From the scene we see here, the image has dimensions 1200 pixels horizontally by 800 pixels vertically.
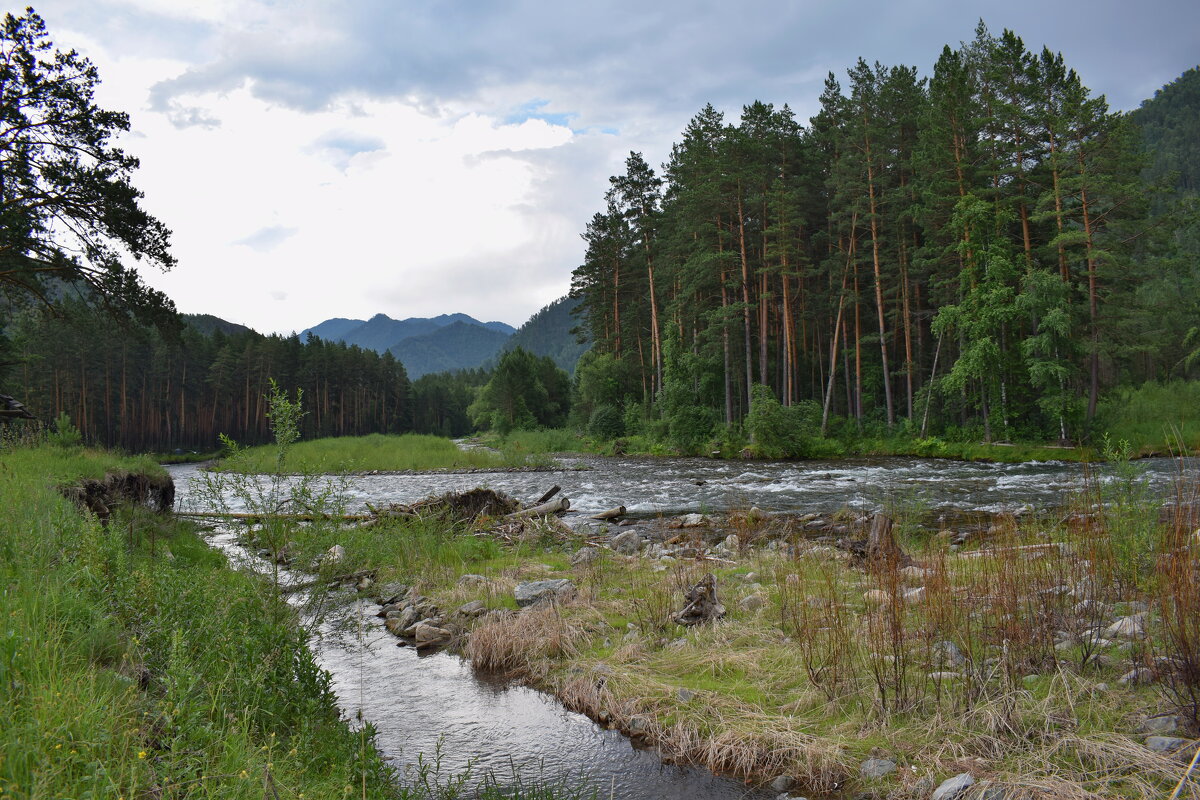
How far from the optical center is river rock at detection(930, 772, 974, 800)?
3.51 metres

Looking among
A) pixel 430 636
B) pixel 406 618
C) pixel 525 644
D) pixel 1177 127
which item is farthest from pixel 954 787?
pixel 1177 127

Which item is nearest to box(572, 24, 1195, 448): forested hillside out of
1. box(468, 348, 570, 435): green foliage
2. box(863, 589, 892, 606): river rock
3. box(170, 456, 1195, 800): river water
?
box(468, 348, 570, 435): green foliage

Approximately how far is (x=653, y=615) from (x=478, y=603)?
2489 millimetres

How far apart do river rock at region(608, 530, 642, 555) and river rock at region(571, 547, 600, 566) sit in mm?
516

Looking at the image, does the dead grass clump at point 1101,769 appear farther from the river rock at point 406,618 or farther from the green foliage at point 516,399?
the green foliage at point 516,399

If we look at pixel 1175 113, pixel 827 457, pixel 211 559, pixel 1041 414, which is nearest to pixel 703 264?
pixel 827 457

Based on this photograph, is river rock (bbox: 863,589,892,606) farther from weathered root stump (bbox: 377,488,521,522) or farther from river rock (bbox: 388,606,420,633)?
weathered root stump (bbox: 377,488,521,522)

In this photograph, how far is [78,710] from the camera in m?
2.80

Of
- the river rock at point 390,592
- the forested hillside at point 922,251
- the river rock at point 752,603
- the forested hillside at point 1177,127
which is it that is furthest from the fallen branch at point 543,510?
the forested hillside at point 1177,127

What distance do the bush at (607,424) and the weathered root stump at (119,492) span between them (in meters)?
34.9

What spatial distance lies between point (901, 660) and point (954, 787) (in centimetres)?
110

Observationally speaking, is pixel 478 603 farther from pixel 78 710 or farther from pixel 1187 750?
pixel 1187 750

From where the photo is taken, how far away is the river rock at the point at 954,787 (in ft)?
11.5

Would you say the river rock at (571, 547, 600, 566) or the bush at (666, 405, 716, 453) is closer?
the river rock at (571, 547, 600, 566)
